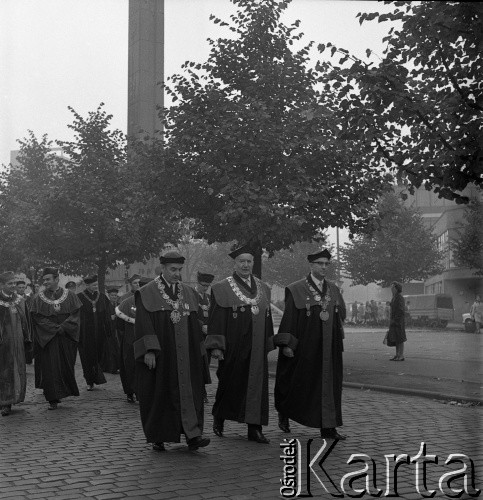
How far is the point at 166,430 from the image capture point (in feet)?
27.1

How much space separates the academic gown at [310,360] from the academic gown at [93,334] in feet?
20.3

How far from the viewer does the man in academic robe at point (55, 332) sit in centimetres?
1232

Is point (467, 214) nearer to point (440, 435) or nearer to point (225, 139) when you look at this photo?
point (225, 139)

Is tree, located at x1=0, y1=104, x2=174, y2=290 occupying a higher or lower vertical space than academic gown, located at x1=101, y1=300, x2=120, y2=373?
higher

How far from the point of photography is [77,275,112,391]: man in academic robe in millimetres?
14898

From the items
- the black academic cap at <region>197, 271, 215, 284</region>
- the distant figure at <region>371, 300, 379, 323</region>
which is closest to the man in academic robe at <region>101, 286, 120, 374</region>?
the black academic cap at <region>197, 271, 215, 284</region>

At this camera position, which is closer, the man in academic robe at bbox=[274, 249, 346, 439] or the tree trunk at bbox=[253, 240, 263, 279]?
the man in academic robe at bbox=[274, 249, 346, 439]

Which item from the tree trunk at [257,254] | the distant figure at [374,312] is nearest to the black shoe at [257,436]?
the tree trunk at [257,254]

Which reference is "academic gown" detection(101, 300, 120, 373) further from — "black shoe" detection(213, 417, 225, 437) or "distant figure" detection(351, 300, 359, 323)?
"distant figure" detection(351, 300, 359, 323)

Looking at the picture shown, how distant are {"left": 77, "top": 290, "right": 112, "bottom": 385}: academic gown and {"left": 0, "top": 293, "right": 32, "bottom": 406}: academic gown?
2707mm

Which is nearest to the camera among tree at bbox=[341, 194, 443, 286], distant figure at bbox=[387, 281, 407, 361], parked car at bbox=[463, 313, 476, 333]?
distant figure at bbox=[387, 281, 407, 361]

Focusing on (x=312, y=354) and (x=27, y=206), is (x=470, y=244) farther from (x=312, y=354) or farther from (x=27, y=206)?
(x=312, y=354)

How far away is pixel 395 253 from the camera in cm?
5212

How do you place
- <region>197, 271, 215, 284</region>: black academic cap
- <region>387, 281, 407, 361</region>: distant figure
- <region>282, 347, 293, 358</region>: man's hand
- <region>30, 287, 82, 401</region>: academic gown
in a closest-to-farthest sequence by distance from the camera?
<region>282, 347, 293, 358</region>: man's hand, <region>30, 287, 82, 401</region>: academic gown, <region>197, 271, 215, 284</region>: black academic cap, <region>387, 281, 407, 361</region>: distant figure
